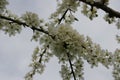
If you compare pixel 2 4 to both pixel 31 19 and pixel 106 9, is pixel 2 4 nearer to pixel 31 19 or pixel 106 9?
pixel 31 19

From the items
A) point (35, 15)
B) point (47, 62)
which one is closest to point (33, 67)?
point (47, 62)

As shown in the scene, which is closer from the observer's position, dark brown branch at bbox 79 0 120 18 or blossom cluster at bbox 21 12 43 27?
dark brown branch at bbox 79 0 120 18

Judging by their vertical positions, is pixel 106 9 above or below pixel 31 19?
below

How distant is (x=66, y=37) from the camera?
27.9 ft

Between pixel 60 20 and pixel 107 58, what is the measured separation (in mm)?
2448

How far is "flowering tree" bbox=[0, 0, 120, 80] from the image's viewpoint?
8.61 m

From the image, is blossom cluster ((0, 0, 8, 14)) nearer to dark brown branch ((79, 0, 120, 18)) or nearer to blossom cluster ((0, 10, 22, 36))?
blossom cluster ((0, 10, 22, 36))

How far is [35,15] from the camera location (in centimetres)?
942

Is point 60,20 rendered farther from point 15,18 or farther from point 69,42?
point 69,42

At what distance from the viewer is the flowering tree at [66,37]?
8.61m

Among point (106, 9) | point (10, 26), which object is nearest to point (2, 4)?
point (10, 26)

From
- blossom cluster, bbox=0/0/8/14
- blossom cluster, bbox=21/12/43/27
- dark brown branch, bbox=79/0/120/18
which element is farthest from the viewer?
blossom cluster, bbox=0/0/8/14

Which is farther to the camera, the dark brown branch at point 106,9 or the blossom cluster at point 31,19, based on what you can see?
the blossom cluster at point 31,19

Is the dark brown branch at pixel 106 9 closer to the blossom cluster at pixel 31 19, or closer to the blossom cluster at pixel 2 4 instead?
the blossom cluster at pixel 31 19
